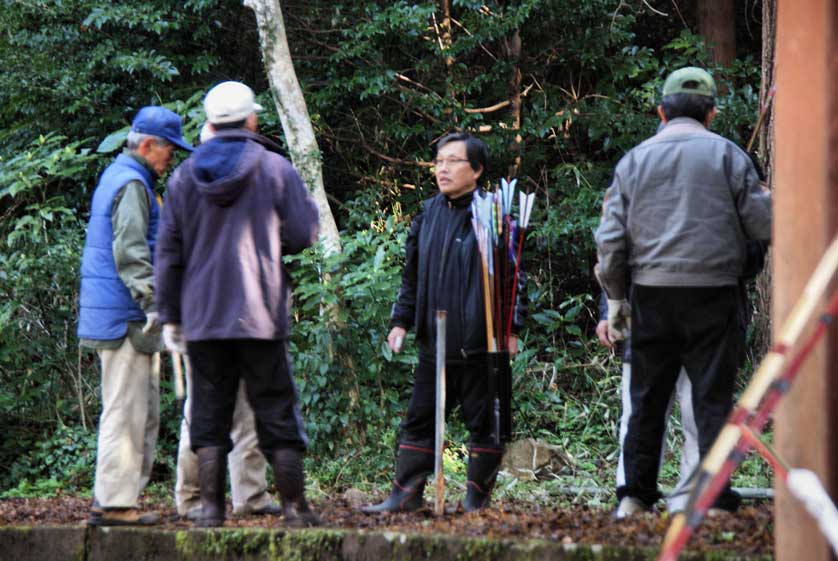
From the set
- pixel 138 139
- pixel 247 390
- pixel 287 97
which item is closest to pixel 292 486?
pixel 247 390

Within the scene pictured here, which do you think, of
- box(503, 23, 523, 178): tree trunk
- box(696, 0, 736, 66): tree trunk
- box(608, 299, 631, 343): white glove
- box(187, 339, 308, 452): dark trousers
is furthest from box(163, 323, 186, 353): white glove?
box(696, 0, 736, 66): tree trunk

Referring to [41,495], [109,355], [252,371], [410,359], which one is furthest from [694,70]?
[41,495]

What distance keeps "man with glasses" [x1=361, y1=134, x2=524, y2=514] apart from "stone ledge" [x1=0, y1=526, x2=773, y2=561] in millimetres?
912

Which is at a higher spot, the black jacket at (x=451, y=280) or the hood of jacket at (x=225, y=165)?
the hood of jacket at (x=225, y=165)

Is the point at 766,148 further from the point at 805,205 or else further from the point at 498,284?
the point at 805,205

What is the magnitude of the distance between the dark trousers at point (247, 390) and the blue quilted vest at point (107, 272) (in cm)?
66

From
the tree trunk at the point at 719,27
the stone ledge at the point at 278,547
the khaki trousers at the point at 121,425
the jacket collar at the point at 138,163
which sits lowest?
the stone ledge at the point at 278,547

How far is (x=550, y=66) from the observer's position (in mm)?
13516

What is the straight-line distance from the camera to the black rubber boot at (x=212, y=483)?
6023 mm

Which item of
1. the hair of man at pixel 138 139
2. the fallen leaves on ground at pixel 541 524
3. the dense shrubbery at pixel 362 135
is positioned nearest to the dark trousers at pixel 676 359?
the fallen leaves on ground at pixel 541 524

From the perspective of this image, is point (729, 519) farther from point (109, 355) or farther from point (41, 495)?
point (41, 495)

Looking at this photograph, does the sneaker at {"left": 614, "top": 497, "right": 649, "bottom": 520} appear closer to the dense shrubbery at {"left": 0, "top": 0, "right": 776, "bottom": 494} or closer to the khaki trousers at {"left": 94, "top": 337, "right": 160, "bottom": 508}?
the khaki trousers at {"left": 94, "top": 337, "right": 160, "bottom": 508}

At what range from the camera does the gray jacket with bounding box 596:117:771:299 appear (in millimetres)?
5703

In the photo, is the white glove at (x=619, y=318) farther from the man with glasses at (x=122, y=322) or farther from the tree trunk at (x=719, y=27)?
the tree trunk at (x=719, y=27)
